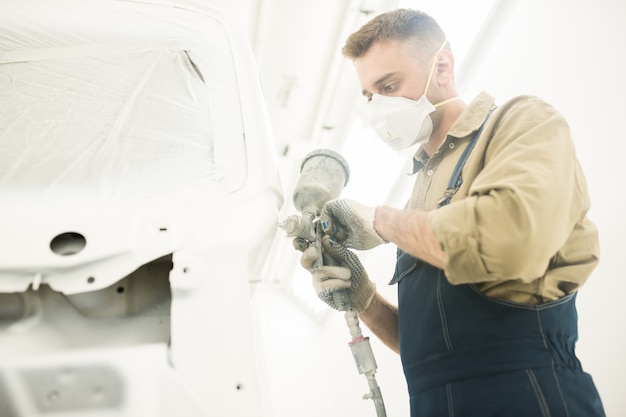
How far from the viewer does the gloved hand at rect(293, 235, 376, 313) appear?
47.6 inches

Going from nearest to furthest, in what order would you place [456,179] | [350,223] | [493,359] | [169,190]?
[169,190], [493,359], [456,179], [350,223]

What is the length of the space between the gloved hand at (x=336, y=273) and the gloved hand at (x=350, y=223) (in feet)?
0.12

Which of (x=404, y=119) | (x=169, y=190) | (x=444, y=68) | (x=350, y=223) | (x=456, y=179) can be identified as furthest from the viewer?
(x=444, y=68)

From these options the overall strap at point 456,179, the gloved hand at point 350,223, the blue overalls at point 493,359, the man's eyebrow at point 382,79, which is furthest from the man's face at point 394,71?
the blue overalls at point 493,359

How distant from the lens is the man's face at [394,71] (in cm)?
138

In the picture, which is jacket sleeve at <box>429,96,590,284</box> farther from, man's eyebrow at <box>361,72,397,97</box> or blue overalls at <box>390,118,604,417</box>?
man's eyebrow at <box>361,72,397,97</box>

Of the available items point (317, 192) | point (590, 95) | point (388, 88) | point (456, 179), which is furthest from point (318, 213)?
point (590, 95)

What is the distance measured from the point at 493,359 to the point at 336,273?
49 cm

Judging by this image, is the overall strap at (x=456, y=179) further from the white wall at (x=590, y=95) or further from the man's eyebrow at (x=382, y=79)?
the white wall at (x=590, y=95)

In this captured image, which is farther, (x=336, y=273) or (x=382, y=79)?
(x=382, y=79)

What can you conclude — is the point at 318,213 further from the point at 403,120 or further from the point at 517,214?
the point at 517,214

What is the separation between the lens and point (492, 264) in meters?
0.76

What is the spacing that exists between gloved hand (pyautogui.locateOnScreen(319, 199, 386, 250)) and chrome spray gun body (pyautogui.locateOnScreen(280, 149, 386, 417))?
5 cm

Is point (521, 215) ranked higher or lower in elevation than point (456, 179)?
lower
